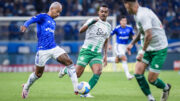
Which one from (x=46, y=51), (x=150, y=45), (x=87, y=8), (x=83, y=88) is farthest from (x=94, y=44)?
(x=87, y=8)

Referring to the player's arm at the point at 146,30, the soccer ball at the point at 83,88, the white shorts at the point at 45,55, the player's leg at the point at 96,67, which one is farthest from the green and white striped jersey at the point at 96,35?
the player's arm at the point at 146,30

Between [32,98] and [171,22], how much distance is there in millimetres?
19193

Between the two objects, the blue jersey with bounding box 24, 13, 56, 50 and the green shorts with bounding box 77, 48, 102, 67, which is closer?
the blue jersey with bounding box 24, 13, 56, 50

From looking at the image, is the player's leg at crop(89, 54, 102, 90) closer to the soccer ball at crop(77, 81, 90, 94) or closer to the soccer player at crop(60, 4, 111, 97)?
the soccer player at crop(60, 4, 111, 97)

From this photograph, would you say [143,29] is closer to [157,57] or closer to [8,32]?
[157,57]

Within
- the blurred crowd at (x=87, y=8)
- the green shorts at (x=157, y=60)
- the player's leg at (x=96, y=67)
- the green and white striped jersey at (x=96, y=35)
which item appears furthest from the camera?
the blurred crowd at (x=87, y=8)

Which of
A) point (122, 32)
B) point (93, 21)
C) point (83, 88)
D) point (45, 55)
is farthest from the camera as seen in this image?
point (122, 32)

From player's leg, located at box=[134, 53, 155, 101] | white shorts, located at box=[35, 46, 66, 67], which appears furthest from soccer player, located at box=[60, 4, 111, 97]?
player's leg, located at box=[134, 53, 155, 101]

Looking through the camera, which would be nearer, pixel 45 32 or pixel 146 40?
pixel 146 40

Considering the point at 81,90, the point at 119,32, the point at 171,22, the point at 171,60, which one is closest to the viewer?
the point at 81,90

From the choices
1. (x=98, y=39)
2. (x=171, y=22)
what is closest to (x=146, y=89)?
(x=98, y=39)

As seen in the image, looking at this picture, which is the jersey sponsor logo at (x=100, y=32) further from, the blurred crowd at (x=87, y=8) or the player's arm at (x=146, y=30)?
the blurred crowd at (x=87, y=8)

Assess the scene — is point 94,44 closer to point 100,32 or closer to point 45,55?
point 100,32

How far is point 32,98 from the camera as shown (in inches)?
397
